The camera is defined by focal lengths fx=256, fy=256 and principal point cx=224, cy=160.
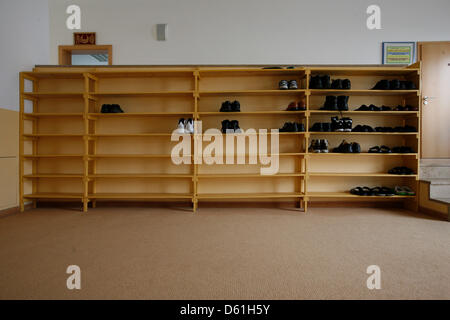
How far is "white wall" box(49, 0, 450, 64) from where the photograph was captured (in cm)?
511

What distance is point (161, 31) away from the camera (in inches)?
204

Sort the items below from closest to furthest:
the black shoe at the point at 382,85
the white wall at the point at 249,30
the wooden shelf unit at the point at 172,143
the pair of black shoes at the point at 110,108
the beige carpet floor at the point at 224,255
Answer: the beige carpet floor at the point at 224,255 → the black shoe at the point at 382,85 → the pair of black shoes at the point at 110,108 → the wooden shelf unit at the point at 172,143 → the white wall at the point at 249,30

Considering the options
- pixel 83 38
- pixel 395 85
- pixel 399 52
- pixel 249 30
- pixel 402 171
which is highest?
pixel 249 30

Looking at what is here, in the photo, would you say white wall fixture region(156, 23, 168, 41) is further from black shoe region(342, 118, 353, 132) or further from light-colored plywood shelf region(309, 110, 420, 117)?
black shoe region(342, 118, 353, 132)

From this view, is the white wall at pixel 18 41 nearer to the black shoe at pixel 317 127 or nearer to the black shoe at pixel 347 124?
the black shoe at pixel 317 127

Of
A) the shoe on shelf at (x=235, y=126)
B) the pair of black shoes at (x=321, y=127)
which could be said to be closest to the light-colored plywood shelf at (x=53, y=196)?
the shoe on shelf at (x=235, y=126)

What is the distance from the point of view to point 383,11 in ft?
16.7

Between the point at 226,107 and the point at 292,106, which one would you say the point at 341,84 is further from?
the point at 226,107

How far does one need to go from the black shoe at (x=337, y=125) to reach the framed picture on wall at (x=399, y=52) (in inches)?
98.3

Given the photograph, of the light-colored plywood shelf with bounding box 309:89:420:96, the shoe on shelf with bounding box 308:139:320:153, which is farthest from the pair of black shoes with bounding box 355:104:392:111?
the shoe on shelf with bounding box 308:139:320:153

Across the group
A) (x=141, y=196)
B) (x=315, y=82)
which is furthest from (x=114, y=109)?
(x=315, y=82)

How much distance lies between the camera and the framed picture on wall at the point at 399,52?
197 inches

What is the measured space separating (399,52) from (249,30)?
2988 millimetres
